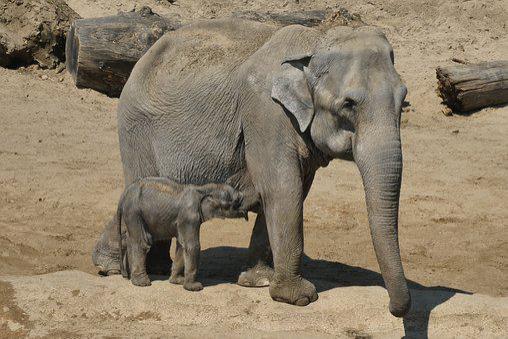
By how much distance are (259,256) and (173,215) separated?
3.00 ft

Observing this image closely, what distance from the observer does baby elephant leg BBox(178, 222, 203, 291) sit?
8.10 metres

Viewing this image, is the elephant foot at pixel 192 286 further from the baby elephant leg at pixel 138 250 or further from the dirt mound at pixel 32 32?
the dirt mound at pixel 32 32

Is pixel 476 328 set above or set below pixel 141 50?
above

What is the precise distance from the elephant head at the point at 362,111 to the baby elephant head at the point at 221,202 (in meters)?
0.90

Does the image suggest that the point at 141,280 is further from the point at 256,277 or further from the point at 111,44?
the point at 111,44

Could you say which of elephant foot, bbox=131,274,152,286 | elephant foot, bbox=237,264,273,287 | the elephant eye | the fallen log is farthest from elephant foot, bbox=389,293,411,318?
the fallen log

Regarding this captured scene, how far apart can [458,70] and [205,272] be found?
6732mm

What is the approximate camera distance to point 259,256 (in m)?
8.70

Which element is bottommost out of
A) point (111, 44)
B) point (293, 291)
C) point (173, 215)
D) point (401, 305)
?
point (111, 44)

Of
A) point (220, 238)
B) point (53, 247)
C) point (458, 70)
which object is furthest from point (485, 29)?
point (53, 247)

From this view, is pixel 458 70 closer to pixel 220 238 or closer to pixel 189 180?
pixel 220 238

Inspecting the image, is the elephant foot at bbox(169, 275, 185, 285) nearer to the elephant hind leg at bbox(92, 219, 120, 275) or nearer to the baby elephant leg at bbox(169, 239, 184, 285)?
the baby elephant leg at bbox(169, 239, 184, 285)

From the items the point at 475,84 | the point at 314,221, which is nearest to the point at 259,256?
the point at 314,221

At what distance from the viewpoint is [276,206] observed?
7902 mm
